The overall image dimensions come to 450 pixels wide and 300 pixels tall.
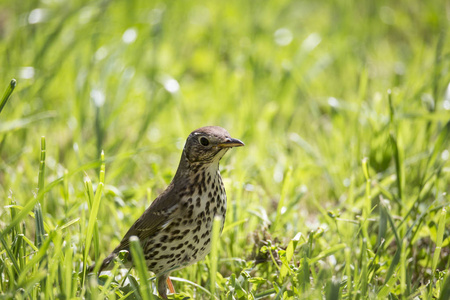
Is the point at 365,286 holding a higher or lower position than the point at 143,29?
lower

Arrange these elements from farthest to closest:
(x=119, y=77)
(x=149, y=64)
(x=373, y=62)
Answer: (x=373, y=62) → (x=149, y=64) → (x=119, y=77)

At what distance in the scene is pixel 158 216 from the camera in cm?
304

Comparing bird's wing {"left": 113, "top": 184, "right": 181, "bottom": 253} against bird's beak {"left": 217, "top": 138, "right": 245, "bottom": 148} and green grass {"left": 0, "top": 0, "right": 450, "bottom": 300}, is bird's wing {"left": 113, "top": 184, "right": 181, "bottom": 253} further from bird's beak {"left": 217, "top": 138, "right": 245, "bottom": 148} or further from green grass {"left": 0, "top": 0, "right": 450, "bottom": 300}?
bird's beak {"left": 217, "top": 138, "right": 245, "bottom": 148}

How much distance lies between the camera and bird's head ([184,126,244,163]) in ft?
9.96

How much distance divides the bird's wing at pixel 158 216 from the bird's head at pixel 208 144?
9.5 inches

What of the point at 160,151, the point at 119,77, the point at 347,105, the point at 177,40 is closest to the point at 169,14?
the point at 177,40

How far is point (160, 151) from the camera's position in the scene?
16.4ft

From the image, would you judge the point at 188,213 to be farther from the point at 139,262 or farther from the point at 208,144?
the point at 139,262

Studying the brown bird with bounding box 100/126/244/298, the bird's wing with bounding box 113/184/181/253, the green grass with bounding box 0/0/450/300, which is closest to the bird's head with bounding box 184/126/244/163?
the brown bird with bounding box 100/126/244/298

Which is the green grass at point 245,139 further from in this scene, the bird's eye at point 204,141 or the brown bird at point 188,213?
the bird's eye at point 204,141

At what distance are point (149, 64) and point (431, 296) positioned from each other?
3957 millimetres

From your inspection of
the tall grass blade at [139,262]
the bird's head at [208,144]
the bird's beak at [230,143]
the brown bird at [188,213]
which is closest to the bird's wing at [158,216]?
the brown bird at [188,213]

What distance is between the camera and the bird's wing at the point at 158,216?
3016mm

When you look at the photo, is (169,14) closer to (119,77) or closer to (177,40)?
(177,40)
